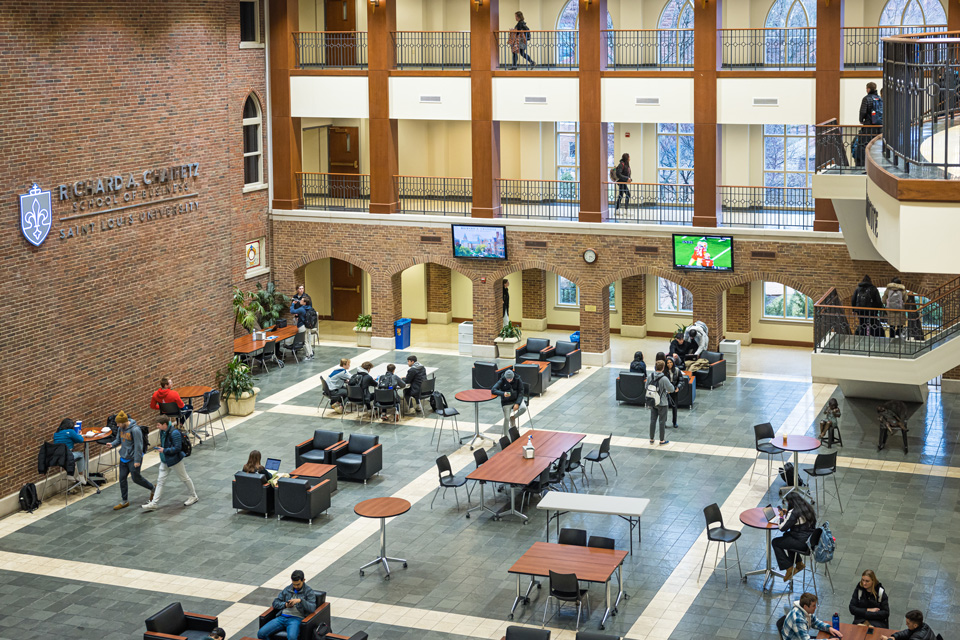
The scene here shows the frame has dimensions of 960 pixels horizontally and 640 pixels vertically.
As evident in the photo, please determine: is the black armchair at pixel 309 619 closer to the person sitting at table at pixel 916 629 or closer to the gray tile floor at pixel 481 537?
the gray tile floor at pixel 481 537

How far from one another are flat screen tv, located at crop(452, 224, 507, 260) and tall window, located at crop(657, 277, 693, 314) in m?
5.14

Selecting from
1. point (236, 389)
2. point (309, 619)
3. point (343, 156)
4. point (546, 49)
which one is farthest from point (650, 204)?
point (309, 619)

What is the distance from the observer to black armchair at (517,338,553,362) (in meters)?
26.4

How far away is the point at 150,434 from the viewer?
21.7 metres

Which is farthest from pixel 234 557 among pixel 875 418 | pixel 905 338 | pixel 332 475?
pixel 875 418

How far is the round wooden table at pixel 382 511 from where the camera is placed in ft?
52.2

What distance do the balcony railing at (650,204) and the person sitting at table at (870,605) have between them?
46.7ft

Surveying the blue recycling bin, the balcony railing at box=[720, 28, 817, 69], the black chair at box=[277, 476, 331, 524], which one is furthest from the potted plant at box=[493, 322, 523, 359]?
the black chair at box=[277, 476, 331, 524]

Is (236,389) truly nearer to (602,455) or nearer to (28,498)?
(28,498)

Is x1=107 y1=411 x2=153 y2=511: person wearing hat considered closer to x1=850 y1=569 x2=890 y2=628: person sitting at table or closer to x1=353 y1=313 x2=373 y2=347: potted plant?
x1=850 y1=569 x2=890 y2=628: person sitting at table

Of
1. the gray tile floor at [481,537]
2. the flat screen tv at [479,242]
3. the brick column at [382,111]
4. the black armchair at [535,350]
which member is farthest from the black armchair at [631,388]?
the brick column at [382,111]

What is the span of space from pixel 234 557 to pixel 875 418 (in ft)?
41.3

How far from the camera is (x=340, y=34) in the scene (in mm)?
30969

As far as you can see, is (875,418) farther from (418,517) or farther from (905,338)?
(418,517)
